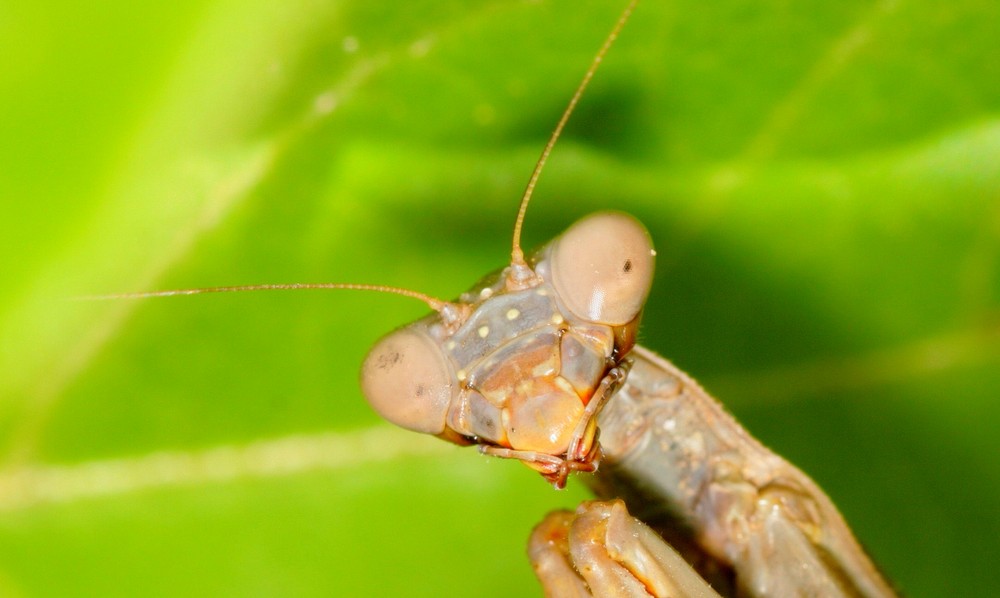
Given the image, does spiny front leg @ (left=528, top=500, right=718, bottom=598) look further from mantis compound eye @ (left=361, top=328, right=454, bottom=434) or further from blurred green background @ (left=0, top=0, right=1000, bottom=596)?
blurred green background @ (left=0, top=0, right=1000, bottom=596)

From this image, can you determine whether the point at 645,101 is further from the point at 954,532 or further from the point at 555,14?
the point at 954,532

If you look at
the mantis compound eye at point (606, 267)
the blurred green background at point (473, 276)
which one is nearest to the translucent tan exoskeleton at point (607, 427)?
the mantis compound eye at point (606, 267)

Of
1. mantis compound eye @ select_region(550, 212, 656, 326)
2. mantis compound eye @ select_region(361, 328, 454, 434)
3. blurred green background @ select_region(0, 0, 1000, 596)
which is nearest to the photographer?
mantis compound eye @ select_region(550, 212, 656, 326)

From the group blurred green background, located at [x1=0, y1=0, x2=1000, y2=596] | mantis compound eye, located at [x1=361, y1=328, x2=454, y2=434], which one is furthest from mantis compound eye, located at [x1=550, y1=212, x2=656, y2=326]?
blurred green background, located at [x1=0, y1=0, x2=1000, y2=596]

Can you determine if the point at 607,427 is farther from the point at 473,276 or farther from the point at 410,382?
the point at 473,276

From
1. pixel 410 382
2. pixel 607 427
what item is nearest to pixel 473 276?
pixel 607 427
